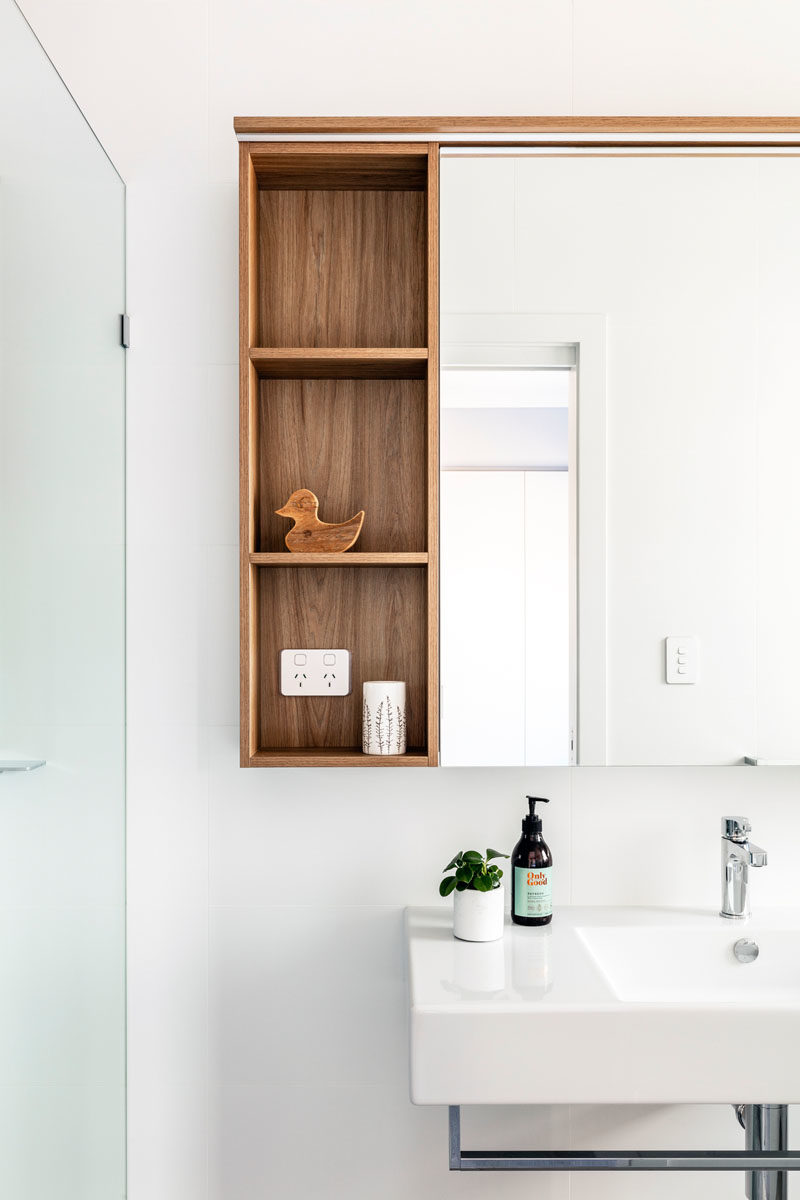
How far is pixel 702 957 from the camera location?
1.26m

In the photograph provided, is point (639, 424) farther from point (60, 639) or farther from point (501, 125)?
point (60, 639)

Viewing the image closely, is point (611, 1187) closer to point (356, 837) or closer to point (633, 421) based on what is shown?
point (356, 837)

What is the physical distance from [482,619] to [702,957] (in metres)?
0.57

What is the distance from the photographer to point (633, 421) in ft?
4.28

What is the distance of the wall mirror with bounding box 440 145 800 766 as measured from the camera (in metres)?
1.29

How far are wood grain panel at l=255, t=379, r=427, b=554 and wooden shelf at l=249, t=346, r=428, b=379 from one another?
1.2 inches

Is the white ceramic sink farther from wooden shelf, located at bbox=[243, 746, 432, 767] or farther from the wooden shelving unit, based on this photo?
the wooden shelving unit

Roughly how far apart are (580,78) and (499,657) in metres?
0.88

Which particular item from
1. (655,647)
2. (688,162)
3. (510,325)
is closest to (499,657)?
(655,647)

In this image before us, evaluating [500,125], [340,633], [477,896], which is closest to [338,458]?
[340,633]

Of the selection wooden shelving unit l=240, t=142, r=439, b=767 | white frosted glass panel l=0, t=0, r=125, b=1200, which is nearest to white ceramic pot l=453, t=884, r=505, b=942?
wooden shelving unit l=240, t=142, r=439, b=767

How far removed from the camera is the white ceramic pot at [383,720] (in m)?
1.26

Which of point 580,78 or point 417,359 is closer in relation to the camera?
point 417,359

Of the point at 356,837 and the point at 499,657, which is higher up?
the point at 499,657
